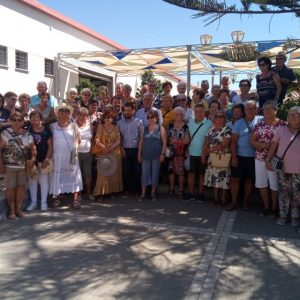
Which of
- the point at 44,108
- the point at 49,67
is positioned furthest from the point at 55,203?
the point at 49,67

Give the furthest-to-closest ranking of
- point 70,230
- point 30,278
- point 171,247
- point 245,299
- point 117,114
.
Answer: point 117,114 → point 70,230 → point 171,247 → point 30,278 → point 245,299

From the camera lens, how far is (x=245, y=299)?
3.54m

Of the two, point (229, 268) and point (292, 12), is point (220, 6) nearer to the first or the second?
point (292, 12)

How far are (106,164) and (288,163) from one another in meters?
3.10

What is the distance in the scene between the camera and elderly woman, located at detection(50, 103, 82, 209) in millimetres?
6410

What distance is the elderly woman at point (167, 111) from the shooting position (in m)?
7.35

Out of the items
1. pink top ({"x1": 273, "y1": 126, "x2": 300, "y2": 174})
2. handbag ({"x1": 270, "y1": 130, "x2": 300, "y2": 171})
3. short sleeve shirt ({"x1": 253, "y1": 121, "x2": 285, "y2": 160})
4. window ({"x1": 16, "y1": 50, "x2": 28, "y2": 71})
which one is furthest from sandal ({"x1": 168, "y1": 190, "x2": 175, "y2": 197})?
window ({"x1": 16, "y1": 50, "x2": 28, "y2": 71})

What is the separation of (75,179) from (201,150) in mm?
2228

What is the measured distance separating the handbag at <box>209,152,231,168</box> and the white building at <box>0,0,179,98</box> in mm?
9978

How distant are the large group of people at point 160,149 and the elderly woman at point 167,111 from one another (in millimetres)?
20

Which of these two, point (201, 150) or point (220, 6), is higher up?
point (220, 6)

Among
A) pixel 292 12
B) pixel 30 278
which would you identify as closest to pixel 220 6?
pixel 292 12

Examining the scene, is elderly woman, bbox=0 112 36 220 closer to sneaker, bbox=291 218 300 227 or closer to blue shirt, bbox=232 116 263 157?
blue shirt, bbox=232 116 263 157

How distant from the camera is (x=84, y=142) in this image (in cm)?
684
